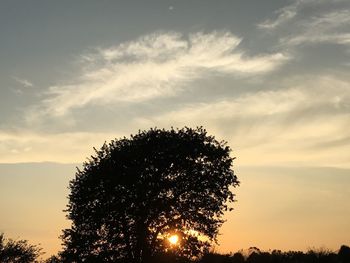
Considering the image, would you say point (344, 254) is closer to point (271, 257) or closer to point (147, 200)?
point (271, 257)

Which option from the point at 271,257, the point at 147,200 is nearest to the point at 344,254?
the point at 271,257

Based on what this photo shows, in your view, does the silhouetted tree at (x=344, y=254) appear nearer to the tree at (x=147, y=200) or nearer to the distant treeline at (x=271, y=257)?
the distant treeline at (x=271, y=257)

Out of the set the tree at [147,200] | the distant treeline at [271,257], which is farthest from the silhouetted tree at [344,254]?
the tree at [147,200]

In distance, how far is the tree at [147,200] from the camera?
53.2m

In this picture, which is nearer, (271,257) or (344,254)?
(344,254)

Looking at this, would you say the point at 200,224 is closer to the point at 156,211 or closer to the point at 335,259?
the point at 156,211

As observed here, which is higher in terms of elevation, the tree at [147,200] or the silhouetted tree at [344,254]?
the tree at [147,200]

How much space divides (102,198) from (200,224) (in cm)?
1150

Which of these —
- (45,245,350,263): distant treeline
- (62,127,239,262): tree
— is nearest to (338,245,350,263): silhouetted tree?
(45,245,350,263): distant treeline

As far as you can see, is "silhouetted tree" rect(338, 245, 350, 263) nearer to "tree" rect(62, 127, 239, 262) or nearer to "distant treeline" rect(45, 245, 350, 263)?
"distant treeline" rect(45, 245, 350, 263)

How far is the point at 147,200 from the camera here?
5297cm

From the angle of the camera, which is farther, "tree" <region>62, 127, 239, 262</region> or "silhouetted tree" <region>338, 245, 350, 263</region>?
"tree" <region>62, 127, 239, 262</region>

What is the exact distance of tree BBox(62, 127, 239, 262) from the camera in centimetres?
5325

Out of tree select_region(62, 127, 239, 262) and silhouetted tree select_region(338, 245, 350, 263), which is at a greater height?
tree select_region(62, 127, 239, 262)
